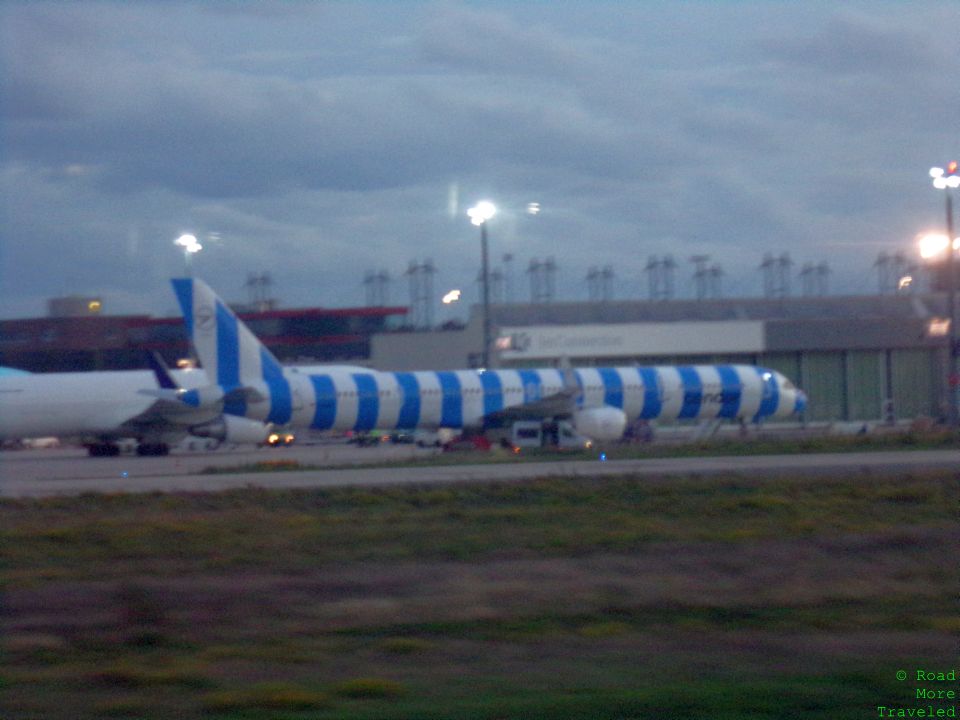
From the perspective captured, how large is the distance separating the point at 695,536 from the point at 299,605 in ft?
20.8

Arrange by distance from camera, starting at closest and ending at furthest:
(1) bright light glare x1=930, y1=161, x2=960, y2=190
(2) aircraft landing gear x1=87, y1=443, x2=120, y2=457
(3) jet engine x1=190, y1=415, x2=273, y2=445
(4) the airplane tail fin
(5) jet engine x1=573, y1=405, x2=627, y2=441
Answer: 1. (1) bright light glare x1=930, y1=161, x2=960, y2=190
2. (5) jet engine x1=573, y1=405, x2=627, y2=441
3. (4) the airplane tail fin
4. (3) jet engine x1=190, y1=415, x2=273, y2=445
5. (2) aircraft landing gear x1=87, y1=443, x2=120, y2=457

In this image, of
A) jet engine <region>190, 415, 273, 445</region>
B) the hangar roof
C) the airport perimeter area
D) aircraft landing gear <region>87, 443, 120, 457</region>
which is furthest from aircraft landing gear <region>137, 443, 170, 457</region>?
the airport perimeter area

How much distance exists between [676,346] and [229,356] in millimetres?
28250

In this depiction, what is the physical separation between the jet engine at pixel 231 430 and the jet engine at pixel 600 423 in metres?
12.6

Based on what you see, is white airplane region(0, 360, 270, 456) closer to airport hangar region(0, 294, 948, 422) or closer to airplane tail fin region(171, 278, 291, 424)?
airplane tail fin region(171, 278, 291, 424)

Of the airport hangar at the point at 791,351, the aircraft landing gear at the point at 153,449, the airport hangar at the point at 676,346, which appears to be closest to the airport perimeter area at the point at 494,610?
the aircraft landing gear at the point at 153,449

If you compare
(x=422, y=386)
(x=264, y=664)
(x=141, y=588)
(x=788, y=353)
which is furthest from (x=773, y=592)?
(x=788, y=353)

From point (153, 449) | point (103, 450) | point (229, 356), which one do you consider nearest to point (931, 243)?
A: point (229, 356)

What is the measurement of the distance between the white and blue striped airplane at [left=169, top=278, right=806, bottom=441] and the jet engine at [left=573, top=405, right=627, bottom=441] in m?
0.04

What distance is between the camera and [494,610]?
1057 cm

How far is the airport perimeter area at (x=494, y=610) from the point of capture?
25.1 feet

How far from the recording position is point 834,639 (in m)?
9.25

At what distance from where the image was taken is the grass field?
765cm

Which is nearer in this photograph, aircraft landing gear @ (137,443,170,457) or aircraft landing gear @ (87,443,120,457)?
aircraft landing gear @ (137,443,170,457)
